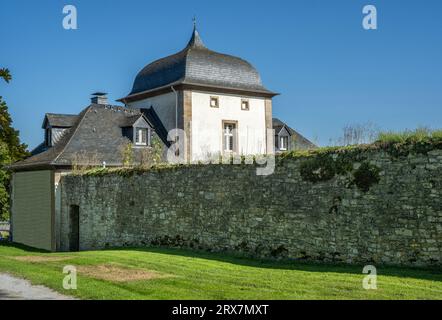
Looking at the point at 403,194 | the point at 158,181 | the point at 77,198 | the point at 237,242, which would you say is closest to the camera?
the point at 403,194

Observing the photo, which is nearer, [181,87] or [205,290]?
[205,290]

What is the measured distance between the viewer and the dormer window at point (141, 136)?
29.4 meters

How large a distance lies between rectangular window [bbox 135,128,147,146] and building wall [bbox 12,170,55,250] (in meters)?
5.32

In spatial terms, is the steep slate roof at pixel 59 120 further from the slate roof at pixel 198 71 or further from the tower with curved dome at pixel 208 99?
the slate roof at pixel 198 71

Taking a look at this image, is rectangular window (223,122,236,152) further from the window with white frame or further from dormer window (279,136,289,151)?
dormer window (279,136,289,151)

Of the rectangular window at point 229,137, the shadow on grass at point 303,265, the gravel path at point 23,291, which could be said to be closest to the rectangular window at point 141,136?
the rectangular window at point 229,137

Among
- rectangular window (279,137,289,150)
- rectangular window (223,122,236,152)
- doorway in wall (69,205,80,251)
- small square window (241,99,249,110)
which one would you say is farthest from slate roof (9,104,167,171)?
rectangular window (279,137,289,150)

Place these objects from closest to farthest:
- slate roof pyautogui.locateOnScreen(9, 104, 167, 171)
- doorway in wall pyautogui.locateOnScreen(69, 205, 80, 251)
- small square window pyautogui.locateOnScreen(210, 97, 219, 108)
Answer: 1. doorway in wall pyautogui.locateOnScreen(69, 205, 80, 251)
2. slate roof pyautogui.locateOnScreen(9, 104, 167, 171)
3. small square window pyautogui.locateOnScreen(210, 97, 219, 108)

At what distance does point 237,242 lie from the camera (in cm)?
1622

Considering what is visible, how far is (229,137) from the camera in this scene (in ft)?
105

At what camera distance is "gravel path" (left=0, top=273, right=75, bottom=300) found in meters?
10.1

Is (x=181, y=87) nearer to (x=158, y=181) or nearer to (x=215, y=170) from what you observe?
(x=158, y=181)
